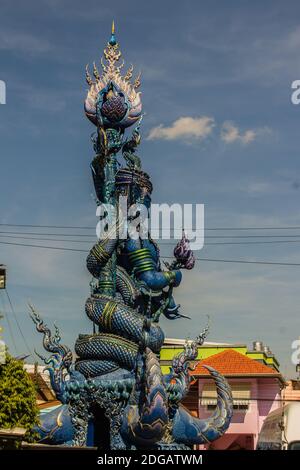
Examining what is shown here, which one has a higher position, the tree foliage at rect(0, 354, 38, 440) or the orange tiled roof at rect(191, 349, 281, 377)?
the orange tiled roof at rect(191, 349, 281, 377)

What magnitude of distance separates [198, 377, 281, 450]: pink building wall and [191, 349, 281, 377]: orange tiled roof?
1.32ft

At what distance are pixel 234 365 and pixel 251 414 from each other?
255 cm

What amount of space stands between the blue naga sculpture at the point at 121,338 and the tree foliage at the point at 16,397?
10.8 feet

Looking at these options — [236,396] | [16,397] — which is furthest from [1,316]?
[236,396]

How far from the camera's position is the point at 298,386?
4841cm

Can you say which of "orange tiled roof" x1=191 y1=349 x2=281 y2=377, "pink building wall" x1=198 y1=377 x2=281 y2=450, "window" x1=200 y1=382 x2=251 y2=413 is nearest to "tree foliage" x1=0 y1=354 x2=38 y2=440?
"orange tiled roof" x1=191 y1=349 x2=281 y2=377

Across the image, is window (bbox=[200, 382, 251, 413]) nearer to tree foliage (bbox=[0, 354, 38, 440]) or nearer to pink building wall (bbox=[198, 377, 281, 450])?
pink building wall (bbox=[198, 377, 281, 450])

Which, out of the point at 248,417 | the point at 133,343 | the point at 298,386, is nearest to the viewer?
the point at 133,343

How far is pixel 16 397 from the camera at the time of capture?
23719 millimetres

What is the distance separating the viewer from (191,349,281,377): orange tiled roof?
38562 mm

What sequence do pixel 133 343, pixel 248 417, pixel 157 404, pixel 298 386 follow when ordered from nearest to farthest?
1. pixel 157 404
2. pixel 133 343
3. pixel 248 417
4. pixel 298 386

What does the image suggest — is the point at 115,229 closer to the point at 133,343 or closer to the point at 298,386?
the point at 133,343
